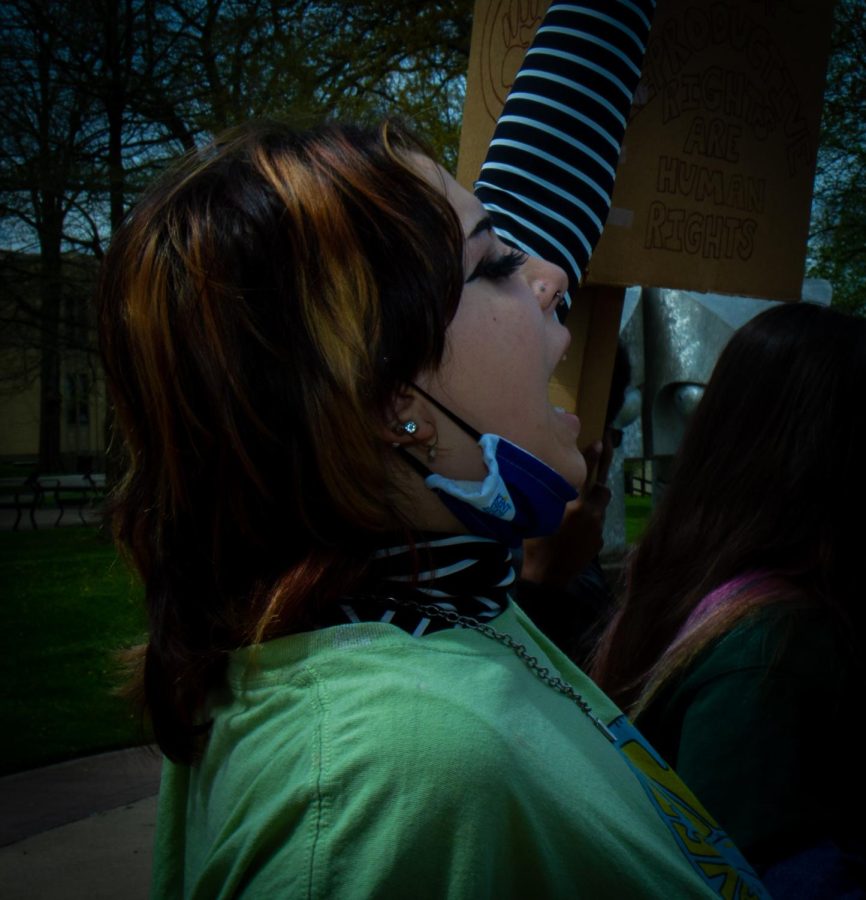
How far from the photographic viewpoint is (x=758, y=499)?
6.09ft

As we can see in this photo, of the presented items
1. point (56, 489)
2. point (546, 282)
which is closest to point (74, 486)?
point (56, 489)

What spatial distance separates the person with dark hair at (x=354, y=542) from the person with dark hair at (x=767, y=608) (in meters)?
0.36

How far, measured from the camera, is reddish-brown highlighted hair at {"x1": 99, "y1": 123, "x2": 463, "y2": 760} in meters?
1.04

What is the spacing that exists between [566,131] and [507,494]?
635mm

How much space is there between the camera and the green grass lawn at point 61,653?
5.41 metres

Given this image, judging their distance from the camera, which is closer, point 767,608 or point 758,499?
point 767,608

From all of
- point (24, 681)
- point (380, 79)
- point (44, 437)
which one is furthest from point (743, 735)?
point (44, 437)

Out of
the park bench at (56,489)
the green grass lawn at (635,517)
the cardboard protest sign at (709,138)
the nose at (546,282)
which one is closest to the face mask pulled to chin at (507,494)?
the nose at (546,282)

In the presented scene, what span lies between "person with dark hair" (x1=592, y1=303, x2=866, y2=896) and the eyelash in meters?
0.75

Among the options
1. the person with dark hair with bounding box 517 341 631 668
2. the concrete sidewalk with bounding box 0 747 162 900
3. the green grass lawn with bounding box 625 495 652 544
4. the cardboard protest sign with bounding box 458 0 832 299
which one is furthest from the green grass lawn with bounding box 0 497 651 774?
the green grass lawn with bounding box 625 495 652 544

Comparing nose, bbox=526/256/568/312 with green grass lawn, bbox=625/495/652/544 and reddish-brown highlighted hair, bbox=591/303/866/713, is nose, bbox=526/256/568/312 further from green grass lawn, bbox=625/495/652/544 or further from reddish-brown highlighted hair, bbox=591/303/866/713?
green grass lawn, bbox=625/495/652/544

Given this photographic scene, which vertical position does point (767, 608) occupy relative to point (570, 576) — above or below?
above

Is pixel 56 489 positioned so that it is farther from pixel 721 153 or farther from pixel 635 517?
pixel 721 153

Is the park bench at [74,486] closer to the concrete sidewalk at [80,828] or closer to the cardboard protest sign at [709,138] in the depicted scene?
the concrete sidewalk at [80,828]
